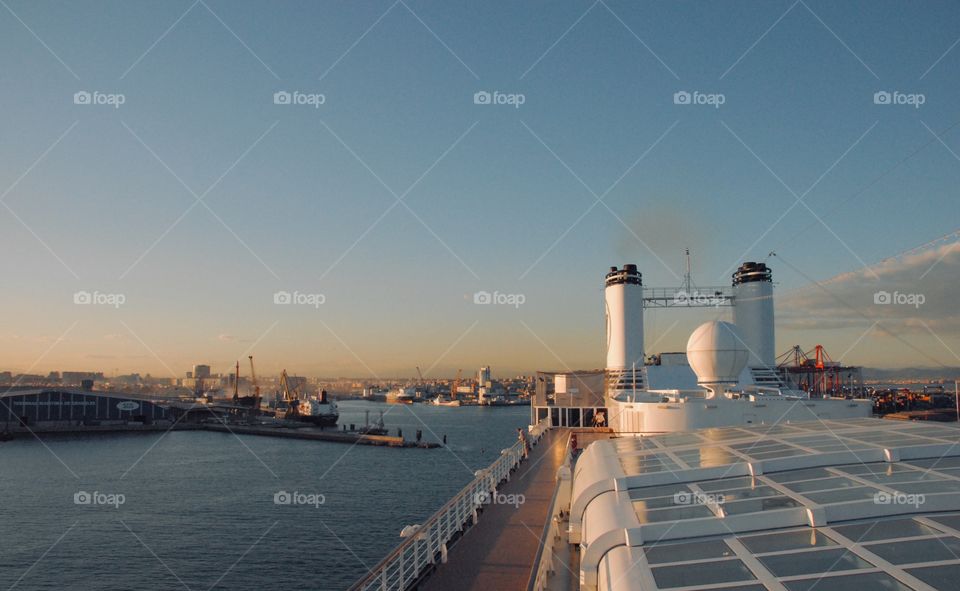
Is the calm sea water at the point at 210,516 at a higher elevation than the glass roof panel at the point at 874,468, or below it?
below

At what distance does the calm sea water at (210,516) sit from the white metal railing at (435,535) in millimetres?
8368

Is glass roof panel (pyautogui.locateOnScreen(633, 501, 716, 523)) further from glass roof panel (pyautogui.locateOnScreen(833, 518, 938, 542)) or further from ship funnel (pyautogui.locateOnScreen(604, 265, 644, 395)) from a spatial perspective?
ship funnel (pyautogui.locateOnScreen(604, 265, 644, 395))

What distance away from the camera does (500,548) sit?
13.1m

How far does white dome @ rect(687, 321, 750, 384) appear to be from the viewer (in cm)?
2800

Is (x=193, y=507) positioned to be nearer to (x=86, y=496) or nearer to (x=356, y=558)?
(x=86, y=496)

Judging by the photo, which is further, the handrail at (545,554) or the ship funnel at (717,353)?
the ship funnel at (717,353)

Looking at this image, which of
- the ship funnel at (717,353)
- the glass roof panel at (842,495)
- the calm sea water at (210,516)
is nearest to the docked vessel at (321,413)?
the calm sea water at (210,516)

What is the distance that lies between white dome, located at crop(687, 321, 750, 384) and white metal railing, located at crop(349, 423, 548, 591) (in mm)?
9849

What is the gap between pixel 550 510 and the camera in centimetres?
1630

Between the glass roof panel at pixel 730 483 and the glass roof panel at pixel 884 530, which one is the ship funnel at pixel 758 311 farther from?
the glass roof panel at pixel 884 530

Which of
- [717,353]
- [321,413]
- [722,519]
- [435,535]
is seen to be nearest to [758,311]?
[717,353]

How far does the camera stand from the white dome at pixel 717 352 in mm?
28000

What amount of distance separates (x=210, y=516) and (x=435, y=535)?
24.9 metres

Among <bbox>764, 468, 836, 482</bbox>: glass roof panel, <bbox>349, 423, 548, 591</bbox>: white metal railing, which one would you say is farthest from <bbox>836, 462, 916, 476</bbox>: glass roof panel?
<bbox>349, 423, 548, 591</bbox>: white metal railing
